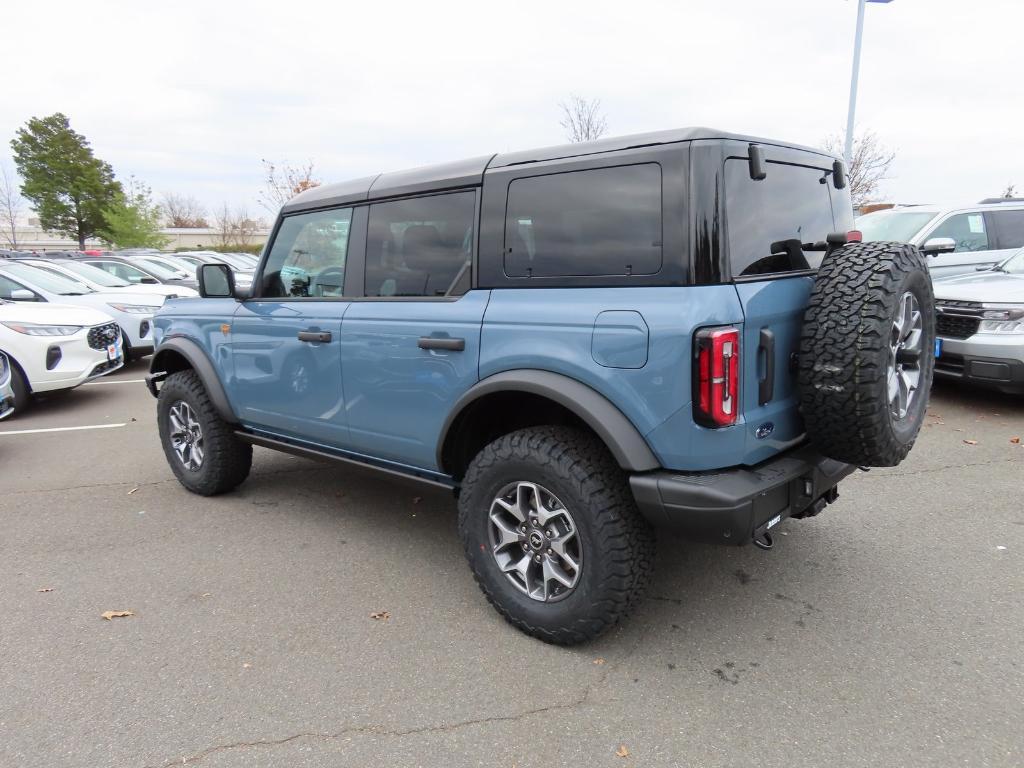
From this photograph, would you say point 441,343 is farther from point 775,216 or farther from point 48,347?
point 48,347

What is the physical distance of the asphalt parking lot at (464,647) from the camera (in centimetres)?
225

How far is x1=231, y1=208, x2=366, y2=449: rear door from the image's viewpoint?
11.7ft

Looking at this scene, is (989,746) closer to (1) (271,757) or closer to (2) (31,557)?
(1) (271,757)

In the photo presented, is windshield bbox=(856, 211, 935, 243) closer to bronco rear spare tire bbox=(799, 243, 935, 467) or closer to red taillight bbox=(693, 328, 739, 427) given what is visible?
bronco rear spare tire bbox=(799, 243, 935, 467)

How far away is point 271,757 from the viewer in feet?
7.23

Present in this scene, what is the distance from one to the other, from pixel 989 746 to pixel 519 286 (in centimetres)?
224

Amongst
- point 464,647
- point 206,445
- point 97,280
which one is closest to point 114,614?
point 206,445

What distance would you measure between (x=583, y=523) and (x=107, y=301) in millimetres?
9517

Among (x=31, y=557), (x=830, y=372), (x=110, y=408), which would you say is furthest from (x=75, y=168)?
(x=830, y=372)

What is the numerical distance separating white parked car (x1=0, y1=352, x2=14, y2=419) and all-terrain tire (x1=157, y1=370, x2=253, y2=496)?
2274 millimetres

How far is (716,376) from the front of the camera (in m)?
2.28

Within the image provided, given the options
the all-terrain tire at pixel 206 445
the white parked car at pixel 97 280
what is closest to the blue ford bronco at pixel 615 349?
the all-terrain tire at pixel 206 445

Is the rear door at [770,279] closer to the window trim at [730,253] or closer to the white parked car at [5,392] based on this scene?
the window trim at [730,253]

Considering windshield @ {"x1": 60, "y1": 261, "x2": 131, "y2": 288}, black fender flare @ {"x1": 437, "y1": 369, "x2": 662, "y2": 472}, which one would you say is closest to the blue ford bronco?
black fender flare @ {"x1": 437, "y1": 369, "x2": 662, "y2": 472}
